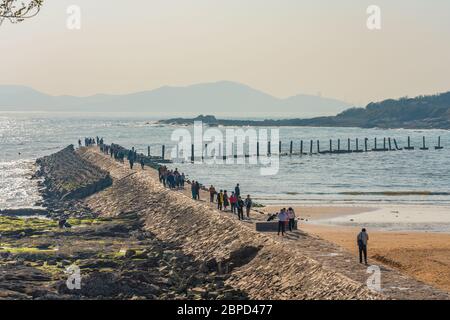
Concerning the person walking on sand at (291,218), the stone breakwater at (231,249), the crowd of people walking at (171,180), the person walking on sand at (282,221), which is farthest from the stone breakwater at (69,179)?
the person walking on sand at (282,221)

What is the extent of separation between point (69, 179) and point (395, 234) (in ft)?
126

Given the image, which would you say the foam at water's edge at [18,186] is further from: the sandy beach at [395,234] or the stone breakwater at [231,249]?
the sandy beach at [395,234]

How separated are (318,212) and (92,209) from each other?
1561cm

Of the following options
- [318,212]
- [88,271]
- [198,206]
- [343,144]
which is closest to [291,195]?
[318,212]

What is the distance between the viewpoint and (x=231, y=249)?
1352 inches

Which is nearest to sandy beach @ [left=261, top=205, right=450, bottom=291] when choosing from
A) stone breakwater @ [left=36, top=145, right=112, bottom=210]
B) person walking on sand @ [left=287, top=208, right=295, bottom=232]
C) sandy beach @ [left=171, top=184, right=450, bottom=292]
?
sandy beach @ [left=171, top=184, right=450, bottom=292]

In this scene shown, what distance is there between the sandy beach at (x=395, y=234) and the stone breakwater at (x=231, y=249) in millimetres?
3678

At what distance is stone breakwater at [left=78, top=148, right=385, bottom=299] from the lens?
87.3 feet

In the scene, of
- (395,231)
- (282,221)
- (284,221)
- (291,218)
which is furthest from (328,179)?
(282,221)

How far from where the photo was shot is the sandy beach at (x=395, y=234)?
108 feet

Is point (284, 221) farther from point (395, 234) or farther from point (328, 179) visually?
point (328, 179)

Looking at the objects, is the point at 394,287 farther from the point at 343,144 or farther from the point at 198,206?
the point at 343,144

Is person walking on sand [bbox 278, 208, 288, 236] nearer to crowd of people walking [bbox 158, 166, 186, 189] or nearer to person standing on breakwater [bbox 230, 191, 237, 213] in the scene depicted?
person standing on breakwater [bbox 230, 191, 237, 213]

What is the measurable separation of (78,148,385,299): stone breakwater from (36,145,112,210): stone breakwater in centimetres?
519
